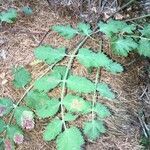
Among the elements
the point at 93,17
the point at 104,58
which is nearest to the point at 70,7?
the point at 93,17

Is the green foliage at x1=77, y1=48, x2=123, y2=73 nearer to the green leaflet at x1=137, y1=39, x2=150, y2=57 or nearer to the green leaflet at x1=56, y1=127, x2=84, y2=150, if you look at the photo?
the green leaflet at x1=137, y1=39, x2=150, y2=57

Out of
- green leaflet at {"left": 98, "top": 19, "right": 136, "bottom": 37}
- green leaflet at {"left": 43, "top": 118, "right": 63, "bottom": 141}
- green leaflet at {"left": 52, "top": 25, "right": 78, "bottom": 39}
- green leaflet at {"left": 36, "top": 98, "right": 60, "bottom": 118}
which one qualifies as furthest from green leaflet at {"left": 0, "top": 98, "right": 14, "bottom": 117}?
green leaflet at {"left": 98, "top": 19, "right": 136, "bottom": 37}

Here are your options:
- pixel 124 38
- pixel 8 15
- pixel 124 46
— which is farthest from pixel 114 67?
pixel 8 15

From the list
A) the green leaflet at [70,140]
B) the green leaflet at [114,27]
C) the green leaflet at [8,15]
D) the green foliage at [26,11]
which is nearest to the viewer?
the green leaflet at [70,140]

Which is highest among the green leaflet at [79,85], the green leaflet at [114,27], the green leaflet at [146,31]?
the green leaflet at [114,27]

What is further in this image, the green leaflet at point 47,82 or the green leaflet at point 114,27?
the green leaflet at point 114,27

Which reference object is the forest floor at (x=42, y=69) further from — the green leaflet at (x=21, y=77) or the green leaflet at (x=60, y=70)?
the green leaflet at (x=60, y=70)

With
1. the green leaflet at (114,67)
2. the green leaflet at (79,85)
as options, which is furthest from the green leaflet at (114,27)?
A: the green leaflet at (79,85)
